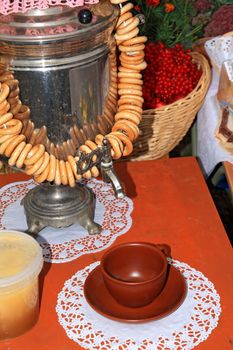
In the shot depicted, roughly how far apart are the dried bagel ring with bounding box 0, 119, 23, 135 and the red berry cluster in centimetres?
60

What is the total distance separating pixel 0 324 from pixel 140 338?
203 mm

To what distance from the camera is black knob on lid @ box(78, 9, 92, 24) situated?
0.97m

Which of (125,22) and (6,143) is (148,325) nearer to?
(6,143)

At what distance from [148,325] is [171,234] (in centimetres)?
24

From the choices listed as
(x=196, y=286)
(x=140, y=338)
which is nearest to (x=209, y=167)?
(x=196, y=286)

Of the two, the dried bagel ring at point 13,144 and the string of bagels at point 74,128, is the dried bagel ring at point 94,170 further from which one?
the dried bagel ring at point 13,144

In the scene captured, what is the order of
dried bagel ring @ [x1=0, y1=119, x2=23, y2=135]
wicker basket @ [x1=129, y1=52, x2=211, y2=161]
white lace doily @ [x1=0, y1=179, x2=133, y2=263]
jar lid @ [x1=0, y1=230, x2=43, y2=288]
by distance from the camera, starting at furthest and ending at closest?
wicker basket @ [x1=129, y1=52, x2=211, y2=161] → white lace doily @ [x1=0, y1=179, x2=133, y2=263] → dried bagel ring @ [x1=0, y1=119, x2=23, y2=135] → jar lid @ [x1=0, y1=230, x2=43, y2=288]

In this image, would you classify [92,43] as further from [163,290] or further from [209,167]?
[209,167]

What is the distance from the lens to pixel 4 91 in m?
0.99

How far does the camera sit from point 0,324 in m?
0.92

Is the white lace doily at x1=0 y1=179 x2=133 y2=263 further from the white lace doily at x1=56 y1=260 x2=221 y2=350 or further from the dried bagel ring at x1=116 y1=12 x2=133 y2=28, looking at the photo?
the dried bagel ring at x1=116 y1=12 x2=133 y2=28

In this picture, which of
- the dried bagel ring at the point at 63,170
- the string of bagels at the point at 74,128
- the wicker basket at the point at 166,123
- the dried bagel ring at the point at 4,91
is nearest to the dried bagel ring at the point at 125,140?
the string of bagels at the point at 74,128

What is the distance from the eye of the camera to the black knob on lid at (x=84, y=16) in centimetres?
97

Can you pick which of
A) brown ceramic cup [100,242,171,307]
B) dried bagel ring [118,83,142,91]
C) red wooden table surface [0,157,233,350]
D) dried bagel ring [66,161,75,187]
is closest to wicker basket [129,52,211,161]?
red wooden table surface [0,157,233,350]
